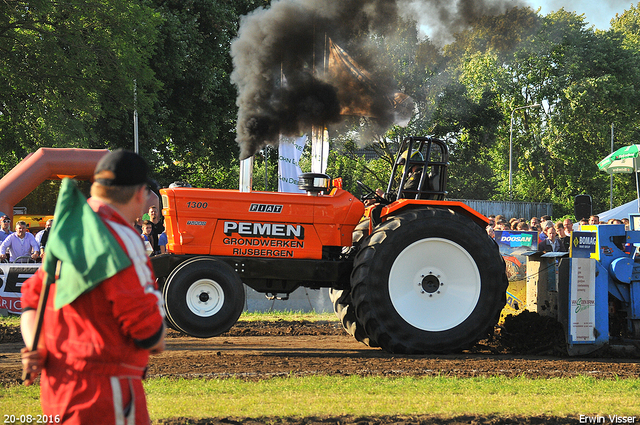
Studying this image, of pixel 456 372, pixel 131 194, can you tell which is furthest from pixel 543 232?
pixel 131 194

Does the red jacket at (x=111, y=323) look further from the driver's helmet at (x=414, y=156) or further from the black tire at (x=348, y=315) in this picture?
the black tire at (x=348, y=315)

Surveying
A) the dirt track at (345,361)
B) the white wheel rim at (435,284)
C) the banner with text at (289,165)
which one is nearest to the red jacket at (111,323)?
the dirt track at (345,361)

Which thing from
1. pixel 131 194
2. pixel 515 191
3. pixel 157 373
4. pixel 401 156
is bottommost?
pixel 157 373

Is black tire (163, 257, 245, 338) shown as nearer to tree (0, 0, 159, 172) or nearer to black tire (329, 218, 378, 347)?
black tire (329, 218, 378, 347)

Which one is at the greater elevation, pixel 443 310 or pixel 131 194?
pixel 131 194

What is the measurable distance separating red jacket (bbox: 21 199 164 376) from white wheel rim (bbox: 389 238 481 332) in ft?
18.9

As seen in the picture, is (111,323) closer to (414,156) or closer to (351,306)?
(414,156)

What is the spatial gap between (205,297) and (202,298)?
0.04 m

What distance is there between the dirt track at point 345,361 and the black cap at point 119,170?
2.71 meters

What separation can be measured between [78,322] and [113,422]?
1.25 feet

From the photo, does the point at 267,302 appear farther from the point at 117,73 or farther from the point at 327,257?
the point at 117,73

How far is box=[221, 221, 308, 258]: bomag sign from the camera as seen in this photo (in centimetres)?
858

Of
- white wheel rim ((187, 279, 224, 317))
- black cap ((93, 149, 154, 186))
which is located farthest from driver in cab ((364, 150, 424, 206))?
black cap ((93, 149, 154, 186))

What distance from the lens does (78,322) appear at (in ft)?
8.11
